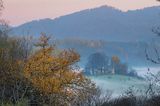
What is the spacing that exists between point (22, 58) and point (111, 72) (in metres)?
71.4

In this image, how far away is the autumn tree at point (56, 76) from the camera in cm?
3288

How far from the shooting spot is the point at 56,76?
36.1 m

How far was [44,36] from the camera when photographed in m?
Answer: 39.1

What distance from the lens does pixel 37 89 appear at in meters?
32.1

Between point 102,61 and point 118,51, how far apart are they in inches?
2735

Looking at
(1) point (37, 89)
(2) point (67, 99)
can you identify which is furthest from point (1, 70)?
(2) point (67, 99)

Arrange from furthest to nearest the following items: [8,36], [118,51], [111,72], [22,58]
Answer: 1. [118,51]
2. [111,72]
3. [8,36]
4. [22,58]

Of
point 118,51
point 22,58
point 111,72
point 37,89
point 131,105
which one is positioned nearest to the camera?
point 131,105

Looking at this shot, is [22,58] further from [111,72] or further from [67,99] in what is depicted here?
[111,72]

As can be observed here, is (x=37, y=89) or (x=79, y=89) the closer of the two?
(x=37, y=89)

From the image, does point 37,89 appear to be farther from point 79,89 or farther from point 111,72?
point 111,72

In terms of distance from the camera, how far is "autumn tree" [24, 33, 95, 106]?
108ft

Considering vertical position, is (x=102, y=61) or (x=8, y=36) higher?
(x=8, y=36)

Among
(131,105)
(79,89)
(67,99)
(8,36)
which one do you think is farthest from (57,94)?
(131,105)
